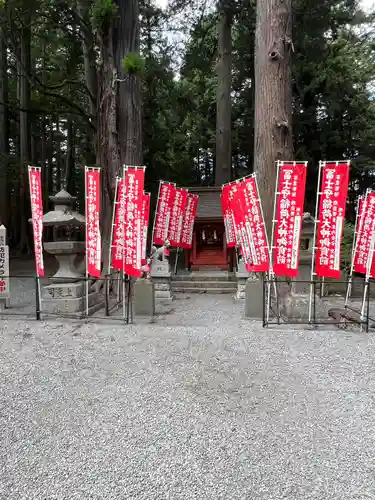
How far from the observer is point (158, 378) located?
10.6ft

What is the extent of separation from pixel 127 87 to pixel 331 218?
553 centimetres

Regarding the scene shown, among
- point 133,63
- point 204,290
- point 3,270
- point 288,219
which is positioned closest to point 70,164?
point 204,290

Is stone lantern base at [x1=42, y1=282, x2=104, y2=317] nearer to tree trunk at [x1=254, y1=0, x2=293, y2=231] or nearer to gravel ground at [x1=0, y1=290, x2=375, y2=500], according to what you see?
gravel ground at [x1=0, y1=290, x2=375, y2=500]

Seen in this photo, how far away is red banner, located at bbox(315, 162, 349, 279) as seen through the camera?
491 centimetres

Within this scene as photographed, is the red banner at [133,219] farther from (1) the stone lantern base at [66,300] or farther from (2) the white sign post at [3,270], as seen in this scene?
(2) the white sign post at [3,270]

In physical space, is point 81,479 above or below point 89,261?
below

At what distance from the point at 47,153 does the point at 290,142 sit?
20537mm

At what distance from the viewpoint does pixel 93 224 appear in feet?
19.2

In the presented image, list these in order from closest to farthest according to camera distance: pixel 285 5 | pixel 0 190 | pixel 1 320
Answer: pixel 1 320 → pixel 285 5 → pixel 0 190

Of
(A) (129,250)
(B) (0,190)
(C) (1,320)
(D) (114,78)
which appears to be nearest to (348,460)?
(A) (129,250)

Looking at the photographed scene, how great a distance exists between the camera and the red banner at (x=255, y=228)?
5.48m

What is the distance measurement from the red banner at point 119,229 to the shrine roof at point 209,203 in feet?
20.3

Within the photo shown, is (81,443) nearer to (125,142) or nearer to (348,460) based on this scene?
(348,460)

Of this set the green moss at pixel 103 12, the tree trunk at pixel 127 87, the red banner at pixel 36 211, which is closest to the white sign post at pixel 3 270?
the red banner at pixel 36 211
